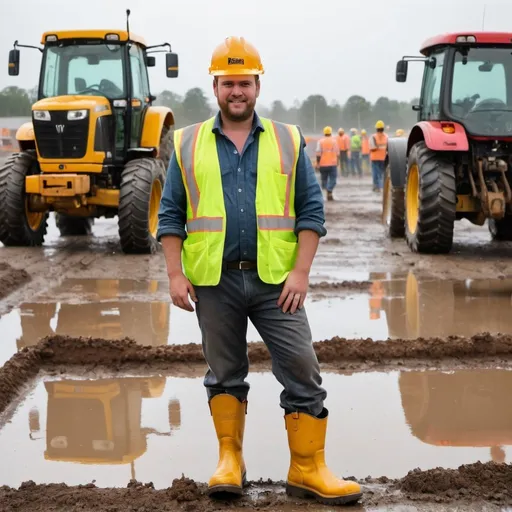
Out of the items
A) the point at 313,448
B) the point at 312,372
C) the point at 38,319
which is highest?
the point at 312,372

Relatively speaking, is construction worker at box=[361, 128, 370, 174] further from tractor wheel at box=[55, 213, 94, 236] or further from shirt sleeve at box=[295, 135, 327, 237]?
shirt sleeve at box=[295, 135, 327, 237]

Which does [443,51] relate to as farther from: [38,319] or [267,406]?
[267,406]

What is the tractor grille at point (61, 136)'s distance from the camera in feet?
35.8

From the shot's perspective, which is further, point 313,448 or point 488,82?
point 488,82

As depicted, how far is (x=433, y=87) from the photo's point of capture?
11.0 metres

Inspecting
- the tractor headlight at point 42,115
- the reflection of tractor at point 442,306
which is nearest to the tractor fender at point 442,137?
the reflection of tractor at point 442,306

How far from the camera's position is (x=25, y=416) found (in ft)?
16.4

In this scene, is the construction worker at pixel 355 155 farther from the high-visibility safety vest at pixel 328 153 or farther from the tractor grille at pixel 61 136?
the tractor grille at pixel 61 136

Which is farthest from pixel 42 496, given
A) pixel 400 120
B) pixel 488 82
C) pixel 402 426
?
pixel 400 120

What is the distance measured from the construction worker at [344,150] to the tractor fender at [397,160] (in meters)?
15.3

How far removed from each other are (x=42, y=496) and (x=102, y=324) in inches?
135

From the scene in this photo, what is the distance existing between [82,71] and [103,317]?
197 inches

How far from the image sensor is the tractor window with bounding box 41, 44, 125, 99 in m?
11.3

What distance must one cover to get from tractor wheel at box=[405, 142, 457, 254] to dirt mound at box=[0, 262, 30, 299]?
4466mm
